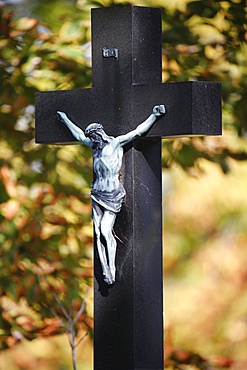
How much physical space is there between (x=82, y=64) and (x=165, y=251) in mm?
5388

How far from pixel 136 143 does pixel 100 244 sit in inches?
14.2

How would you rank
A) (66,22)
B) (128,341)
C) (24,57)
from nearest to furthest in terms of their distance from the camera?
1. (128,341)
2. (24,57)
3. (66,22)

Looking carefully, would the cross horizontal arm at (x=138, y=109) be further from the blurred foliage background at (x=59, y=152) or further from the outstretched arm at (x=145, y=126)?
the blurred foliage background at (x=59, y=152)

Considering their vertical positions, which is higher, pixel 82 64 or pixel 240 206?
pixel 82 64

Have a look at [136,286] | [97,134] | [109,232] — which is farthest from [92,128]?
[136,286]

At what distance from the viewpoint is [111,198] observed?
4.08 m

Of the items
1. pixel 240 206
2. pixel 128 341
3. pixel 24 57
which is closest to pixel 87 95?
pixel 128 341

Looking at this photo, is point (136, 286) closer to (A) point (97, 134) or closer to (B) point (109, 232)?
(B) point (109, 232)

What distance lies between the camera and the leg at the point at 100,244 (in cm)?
411

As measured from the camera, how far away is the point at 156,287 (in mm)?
4156

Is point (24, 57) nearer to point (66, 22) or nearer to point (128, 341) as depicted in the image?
point (66, 22)

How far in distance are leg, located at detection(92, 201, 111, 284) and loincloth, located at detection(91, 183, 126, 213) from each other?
27mm

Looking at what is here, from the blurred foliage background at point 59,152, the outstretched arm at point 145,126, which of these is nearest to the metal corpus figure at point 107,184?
the outstretched arm at point 145,126

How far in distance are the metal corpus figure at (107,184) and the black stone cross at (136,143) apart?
1.1 inches
